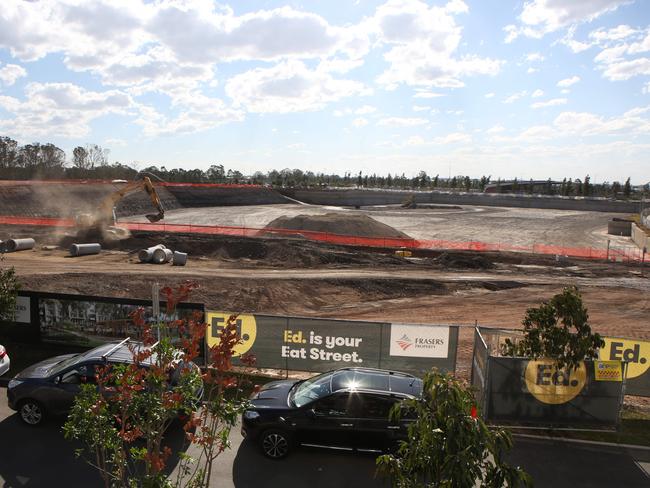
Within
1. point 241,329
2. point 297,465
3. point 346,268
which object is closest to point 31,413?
point 241,329

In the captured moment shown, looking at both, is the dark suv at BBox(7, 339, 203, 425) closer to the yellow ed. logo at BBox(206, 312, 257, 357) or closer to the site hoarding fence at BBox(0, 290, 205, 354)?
the yellow ed. logo at BBox(206, 312, 257, 357)

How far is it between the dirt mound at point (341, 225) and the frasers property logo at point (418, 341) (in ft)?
115

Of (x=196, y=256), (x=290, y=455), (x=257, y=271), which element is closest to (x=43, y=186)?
(x=196, y=256)

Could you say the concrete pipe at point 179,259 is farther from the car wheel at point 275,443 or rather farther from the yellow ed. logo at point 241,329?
the car wheel at point 275,443

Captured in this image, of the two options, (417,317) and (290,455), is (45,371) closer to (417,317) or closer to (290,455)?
(290,455)

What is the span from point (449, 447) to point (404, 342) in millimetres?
9412

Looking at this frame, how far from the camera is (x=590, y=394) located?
10812 millimetres

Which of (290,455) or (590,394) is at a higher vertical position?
(590,394)

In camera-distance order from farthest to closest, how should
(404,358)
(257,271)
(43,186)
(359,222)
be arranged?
1. (43,186)
2. (359,222)
3. (257,271)
4. (404,358)

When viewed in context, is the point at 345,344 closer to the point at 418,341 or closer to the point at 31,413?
the point at 418,341

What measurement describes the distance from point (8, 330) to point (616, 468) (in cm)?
1570

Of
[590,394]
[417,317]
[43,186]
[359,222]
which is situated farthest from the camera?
[43,186]

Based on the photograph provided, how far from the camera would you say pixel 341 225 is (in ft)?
163

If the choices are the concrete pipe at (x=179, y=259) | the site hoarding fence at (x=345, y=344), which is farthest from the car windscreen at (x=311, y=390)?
the concrete pipe at (x=179, y=259)
